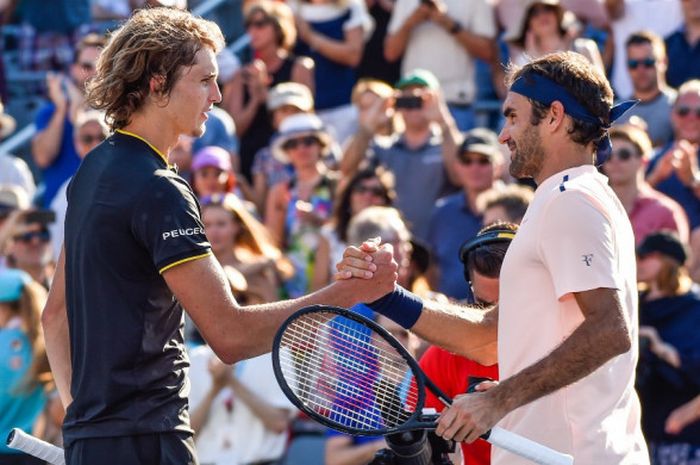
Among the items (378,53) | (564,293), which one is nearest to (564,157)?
(564,293)

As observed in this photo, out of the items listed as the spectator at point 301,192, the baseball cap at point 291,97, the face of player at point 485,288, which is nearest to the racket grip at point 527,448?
the face of player at point 485,288

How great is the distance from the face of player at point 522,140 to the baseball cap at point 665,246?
3.69m

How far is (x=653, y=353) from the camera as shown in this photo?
7.93m

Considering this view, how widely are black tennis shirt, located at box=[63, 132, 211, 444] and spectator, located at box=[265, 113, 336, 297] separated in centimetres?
515

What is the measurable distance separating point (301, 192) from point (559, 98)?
5598 millimetres

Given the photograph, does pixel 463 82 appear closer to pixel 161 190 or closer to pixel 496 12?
pixel 496 12

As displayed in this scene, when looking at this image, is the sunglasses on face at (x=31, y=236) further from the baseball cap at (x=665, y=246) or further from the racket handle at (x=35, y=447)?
the racket handle at (x=35, y=447)

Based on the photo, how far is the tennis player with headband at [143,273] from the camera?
4.36m

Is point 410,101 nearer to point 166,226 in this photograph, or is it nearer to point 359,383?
point 359,383

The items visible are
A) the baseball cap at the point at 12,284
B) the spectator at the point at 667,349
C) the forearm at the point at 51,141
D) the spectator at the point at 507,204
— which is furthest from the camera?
the forearm at the point at 51,141

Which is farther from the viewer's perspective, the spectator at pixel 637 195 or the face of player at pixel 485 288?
the spectator at pixel 637 195

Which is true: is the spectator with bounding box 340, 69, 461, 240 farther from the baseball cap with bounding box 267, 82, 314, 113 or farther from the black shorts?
the black shorts

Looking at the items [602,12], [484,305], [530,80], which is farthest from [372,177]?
[530,80]

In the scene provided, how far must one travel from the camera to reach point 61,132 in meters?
10.9
